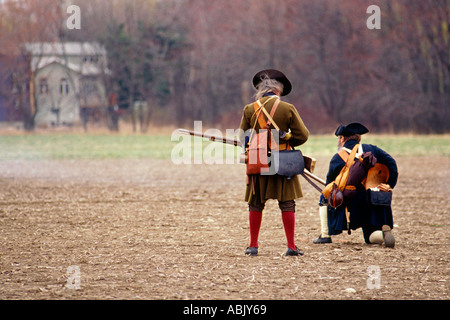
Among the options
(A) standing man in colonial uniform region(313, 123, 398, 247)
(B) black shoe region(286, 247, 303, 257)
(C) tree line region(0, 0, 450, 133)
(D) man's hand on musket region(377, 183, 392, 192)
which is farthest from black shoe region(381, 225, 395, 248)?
(C) tree line region(0, 0, 450, 133)

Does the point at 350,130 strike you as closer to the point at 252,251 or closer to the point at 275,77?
the point at 275,77

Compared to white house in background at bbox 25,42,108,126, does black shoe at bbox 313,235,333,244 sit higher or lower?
lower

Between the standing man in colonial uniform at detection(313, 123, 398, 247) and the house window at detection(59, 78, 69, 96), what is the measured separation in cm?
4567

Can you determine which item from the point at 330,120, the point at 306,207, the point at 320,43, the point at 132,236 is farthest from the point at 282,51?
the point at 132,236

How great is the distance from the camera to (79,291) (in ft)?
17.5

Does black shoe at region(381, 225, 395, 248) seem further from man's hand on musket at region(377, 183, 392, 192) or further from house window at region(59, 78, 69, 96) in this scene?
house window at region(59, 78, 69, 96)

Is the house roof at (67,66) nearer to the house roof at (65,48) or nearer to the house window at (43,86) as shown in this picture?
the house roof at (65,48)

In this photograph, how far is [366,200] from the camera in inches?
293

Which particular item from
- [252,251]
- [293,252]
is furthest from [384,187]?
[252,251]

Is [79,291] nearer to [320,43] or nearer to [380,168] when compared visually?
[380,168]

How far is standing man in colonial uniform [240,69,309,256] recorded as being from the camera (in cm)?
659

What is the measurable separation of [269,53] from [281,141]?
44.1 meters

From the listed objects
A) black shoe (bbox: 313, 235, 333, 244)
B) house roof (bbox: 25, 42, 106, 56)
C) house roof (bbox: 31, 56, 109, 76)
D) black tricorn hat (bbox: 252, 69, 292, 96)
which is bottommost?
black shoe (bbox: 313, 235, 333, 244)

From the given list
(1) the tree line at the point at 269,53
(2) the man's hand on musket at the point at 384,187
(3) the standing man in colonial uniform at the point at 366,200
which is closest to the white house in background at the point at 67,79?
(1) the tree line at the point at 269,53
